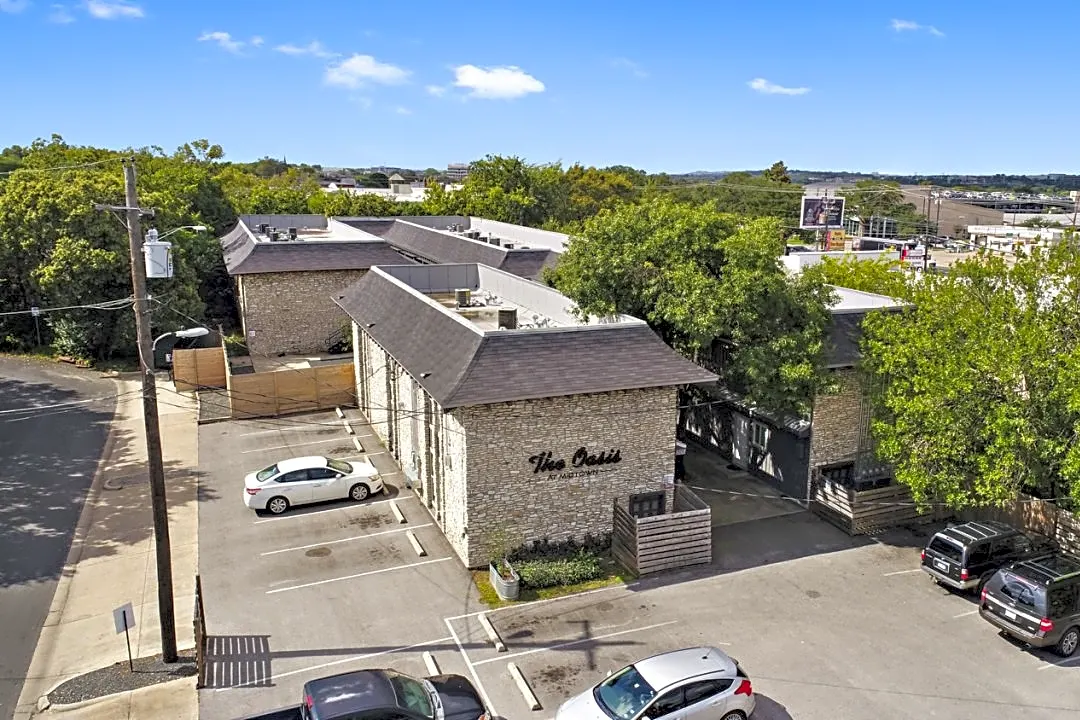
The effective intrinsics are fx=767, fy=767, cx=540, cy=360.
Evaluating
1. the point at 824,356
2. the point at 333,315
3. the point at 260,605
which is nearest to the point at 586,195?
the point at 333,315

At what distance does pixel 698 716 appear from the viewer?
41.2 ft

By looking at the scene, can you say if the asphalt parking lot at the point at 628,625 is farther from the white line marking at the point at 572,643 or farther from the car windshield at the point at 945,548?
the car windshield at the point at 945,548

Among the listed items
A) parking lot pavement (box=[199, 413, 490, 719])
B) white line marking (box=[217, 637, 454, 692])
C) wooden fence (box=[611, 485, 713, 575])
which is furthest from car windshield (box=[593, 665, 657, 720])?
wooden fence (box=[611, 485, 713, 575])

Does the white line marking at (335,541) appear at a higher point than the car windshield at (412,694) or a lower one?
lower

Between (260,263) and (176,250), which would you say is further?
(176,250)

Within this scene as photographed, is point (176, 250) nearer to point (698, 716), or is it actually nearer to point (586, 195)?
point (698, 716)

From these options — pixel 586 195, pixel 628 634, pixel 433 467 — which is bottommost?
pixel 628 634

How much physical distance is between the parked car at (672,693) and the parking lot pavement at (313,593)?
10.5 ft

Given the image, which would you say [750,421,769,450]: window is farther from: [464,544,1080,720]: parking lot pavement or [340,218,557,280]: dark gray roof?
[340,218,557,280]: dark gray roof

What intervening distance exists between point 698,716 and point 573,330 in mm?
9441

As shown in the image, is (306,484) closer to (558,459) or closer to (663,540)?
(558,459)

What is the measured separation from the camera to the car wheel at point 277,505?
856 inches

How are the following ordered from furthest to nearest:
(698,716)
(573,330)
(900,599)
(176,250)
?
(176,250)
(573,330)
(900,599)
(698,716)

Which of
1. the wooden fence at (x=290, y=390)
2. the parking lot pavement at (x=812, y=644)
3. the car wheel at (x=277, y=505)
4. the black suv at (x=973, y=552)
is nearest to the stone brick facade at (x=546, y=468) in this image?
the parking lot pavement at (x=812, y=644)
